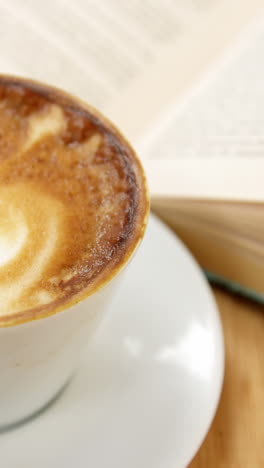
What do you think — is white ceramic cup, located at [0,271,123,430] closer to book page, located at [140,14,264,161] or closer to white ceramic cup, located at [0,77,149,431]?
white ceramic cup, located at [0,77,149,431]

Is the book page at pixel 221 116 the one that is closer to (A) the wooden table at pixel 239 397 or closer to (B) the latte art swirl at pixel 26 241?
(A) the wooden table at pixel 239 397

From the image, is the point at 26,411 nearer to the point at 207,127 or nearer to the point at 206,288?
the point at 206,288

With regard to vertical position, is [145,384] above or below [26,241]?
A: below

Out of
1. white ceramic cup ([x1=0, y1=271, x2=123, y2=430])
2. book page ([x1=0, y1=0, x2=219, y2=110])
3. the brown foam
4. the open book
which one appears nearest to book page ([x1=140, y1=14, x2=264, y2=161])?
the open book

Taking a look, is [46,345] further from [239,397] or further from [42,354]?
[239,397]

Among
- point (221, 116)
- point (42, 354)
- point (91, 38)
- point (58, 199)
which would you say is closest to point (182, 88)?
point (221, 116)

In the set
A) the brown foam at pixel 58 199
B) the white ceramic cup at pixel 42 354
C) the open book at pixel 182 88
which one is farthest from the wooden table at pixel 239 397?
the brown foam at pixel 58 199
